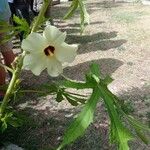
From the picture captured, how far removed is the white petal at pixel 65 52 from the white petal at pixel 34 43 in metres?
0.06

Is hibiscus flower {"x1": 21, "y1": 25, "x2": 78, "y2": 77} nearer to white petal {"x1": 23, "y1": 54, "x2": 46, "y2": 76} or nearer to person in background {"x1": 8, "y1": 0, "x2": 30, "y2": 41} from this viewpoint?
white petal {"x1": 23, "y1": 54, "x2": 46, "y2": 76}

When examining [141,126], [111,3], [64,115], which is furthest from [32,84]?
[111,3]

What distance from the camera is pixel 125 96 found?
5.10m

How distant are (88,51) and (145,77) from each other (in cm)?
178

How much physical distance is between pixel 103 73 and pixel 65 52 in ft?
14.7

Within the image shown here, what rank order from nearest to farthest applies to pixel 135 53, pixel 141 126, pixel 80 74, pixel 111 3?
pixel 141 126 < pixel 80 74 < pixel 135 53 < pixel 111 3

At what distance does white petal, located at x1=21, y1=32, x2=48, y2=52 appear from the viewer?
1557mm

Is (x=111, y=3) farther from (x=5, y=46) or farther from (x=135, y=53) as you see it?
(x=5, y=46)

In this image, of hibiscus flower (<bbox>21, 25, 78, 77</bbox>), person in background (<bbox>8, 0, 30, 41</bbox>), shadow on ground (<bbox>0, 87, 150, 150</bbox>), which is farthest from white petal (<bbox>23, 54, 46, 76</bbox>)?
person in background (<bbox>8, 0, 30, 41</bbox>)

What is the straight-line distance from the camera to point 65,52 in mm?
1598

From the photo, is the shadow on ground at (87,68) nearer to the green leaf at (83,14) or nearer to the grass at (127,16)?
the grass at (127,16)

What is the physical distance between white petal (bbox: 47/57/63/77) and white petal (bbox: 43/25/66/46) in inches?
2.9

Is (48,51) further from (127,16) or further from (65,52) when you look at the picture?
(127,16)

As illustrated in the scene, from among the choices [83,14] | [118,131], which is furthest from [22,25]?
[118,131]
